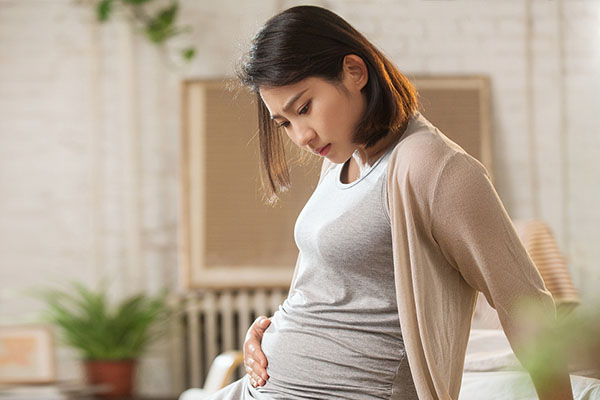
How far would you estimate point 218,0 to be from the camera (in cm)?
397

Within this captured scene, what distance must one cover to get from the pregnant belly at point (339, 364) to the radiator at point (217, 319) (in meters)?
2.62

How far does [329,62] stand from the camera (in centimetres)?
106

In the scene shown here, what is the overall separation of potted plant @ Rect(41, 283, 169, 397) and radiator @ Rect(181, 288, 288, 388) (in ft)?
0.72

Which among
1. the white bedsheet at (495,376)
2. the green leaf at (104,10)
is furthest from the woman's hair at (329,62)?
the green leaf at (104,10)

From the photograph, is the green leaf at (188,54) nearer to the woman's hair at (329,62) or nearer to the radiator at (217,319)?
the radiator at (217,319)

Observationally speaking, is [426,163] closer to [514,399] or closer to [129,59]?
[514,399]

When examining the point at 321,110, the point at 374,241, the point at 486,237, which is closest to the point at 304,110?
the point at 321,110

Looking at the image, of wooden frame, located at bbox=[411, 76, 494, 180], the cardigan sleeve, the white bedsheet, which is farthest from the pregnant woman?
wooden frame, located at bbox=[411, 76, 494, 180]

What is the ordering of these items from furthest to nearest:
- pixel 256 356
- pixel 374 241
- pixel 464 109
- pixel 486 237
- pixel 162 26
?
pixel 162 26, pixel 464 109, pixel 256 356, pixel 374 241, pixel 486 237

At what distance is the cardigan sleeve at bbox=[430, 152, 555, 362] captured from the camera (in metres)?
0.92

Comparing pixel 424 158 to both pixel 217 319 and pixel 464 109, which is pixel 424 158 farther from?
pixel 217 319

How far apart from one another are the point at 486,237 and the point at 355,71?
31 cm

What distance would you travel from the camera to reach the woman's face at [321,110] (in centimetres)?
107

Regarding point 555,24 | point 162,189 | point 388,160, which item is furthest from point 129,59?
point 388,160
